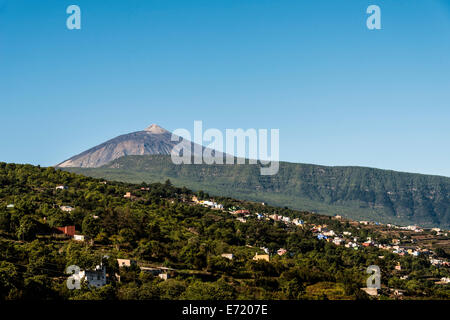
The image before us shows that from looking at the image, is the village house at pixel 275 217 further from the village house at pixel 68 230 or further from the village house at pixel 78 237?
the village house at pixel 78 237

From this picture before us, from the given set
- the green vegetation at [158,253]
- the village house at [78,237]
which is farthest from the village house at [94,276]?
the village house at [78,237]

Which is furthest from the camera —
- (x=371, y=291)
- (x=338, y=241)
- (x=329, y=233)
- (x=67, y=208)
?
(x=329, y=233)

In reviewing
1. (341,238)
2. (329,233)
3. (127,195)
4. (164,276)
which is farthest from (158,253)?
(329,233)

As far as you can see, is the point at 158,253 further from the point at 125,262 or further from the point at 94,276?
the point at 94,276

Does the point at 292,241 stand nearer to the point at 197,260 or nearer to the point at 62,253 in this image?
the point at 197,260

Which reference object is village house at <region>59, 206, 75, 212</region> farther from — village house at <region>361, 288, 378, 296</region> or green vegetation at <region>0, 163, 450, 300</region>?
village house at <region>361, 288, 378, 296</region>

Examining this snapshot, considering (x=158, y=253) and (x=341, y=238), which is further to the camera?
(x=341, y=238)

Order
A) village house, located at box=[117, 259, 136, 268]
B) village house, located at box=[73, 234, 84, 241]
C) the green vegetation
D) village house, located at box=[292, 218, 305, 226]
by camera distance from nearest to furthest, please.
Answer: the green vegetation < village house, located at box=[117, 259, 136, 268] < village house, located at box=[73, 234, 84, 241] < village house, located at box=[292, 218, 305, 226]

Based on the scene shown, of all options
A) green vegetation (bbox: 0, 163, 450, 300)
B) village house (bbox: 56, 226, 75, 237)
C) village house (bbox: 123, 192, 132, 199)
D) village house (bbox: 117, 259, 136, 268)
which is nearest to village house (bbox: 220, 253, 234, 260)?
green vegetation (bbox: 0, 163, 450, 300)

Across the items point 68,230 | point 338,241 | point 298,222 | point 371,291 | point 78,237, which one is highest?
point 68,230
